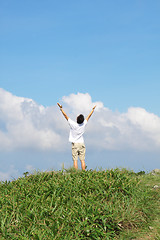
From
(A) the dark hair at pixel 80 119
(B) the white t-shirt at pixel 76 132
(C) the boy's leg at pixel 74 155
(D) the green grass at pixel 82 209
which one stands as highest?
(A) the dark hair at pixel 80 119

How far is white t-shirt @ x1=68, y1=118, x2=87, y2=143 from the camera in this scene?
11977 millimetres

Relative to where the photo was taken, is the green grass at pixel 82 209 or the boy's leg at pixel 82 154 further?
the boy's leg at pixel 82 154

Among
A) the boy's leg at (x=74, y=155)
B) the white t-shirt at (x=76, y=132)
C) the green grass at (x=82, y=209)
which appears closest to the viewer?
the green grass at (x=82, y=209)

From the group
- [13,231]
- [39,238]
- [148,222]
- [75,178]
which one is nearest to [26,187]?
[75,178]

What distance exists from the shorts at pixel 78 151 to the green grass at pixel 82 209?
2.92 metres

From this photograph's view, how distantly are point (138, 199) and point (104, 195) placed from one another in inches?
34.4

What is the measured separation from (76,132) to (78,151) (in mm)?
778

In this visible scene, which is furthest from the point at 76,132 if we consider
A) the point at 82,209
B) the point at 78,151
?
the point at 82,209

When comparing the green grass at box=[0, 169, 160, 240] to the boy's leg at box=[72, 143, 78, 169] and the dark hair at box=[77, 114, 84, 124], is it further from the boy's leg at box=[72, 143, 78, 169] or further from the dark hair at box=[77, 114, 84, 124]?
the dark hair at box=[77, 114, 84, 124]

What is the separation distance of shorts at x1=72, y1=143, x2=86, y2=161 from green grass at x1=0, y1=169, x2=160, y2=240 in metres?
2.92

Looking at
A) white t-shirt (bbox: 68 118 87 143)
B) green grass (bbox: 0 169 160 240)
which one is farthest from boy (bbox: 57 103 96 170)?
green grass (bbox: 0 169 160 240)

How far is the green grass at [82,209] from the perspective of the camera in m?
6.22

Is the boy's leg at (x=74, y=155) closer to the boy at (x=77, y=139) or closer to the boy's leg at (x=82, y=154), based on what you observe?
the boy at (x=77, y=139)

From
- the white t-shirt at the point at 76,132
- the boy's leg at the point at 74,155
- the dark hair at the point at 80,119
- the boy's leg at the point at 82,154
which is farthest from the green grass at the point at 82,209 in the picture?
the dark hair at the point at 80,119
